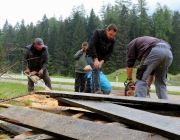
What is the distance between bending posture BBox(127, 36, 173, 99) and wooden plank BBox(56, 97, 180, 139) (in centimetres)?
157

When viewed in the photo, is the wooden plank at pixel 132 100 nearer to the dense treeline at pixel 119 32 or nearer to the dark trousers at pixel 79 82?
the dark trousers at pixel 79 82

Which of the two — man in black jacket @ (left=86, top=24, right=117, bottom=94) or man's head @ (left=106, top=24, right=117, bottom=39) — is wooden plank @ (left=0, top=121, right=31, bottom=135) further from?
man's head @ (left=106, top=24, right=117, bottom=39)

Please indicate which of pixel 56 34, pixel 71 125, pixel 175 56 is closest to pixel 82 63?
pixel 71 125

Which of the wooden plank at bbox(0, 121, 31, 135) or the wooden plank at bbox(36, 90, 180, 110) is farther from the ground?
the wooden plank at bbox(36, 90, 180, 110)

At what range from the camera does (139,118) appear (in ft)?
8.21

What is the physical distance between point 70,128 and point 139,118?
2.04 ft

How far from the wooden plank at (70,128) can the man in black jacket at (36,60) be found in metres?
3.99

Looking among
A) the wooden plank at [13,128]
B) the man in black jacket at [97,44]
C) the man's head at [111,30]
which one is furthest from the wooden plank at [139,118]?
the man's head at [111,30]

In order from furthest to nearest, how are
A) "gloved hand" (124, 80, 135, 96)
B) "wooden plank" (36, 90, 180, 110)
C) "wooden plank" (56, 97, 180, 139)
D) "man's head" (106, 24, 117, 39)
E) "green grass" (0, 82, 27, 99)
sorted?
"man's head" (106, 24, 117, 39), "gloved hand" (124, 80, 135, 96), "green grass" (0, 82, 27, 99), "wooden plank" (36, 90, 180, 110), "wooden plank" (56, 97, 180, 139)

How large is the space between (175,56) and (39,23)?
47609 millimetres

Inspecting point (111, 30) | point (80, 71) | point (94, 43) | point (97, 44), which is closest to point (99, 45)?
point (97, 44)

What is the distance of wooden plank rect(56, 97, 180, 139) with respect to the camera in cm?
213

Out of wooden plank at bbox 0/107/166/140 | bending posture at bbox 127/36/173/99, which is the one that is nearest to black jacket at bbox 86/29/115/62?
bending posture at bbox 127/36/173/99

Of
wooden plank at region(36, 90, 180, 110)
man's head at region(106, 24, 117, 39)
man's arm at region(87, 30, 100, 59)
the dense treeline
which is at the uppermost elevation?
the dense treeline
